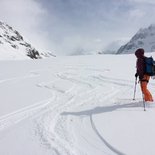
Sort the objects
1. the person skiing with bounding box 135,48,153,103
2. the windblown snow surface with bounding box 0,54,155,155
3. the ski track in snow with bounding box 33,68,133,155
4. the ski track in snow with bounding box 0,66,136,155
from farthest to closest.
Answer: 1. the person skiing with bounding box 135,48,153,103
2. the ski track in snow with bounding box 0,66,136,155
3. the ski track in snow with bounding box 33,68,133,155
4. the windblown snow surface with bounding box 0,54,155,155

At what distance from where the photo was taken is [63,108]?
30.9ft

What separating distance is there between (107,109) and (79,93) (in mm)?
3385

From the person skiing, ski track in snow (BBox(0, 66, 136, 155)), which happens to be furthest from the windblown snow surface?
the person skiing

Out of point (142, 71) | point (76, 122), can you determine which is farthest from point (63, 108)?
point (142, 71)

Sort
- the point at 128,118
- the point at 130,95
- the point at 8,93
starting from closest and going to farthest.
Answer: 1. the point at 128,118
2. the point at 130,95
3. the point at 8,93

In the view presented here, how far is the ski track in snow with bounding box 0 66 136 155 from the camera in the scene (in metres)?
6.25

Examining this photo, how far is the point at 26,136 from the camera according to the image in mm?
6945

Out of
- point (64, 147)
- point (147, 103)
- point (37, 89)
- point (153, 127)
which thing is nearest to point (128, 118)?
point (153, 127)

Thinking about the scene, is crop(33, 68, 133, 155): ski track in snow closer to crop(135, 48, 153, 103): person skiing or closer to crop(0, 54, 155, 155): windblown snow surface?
crop(0, 54, 155, 155): windblown snow surface

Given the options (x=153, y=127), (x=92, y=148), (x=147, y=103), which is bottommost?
(x=92, y=148)

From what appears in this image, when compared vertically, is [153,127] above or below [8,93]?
below

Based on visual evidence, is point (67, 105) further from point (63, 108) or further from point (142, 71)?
point (142, 71)

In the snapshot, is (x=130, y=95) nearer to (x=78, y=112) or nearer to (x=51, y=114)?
(x=78, y=112)

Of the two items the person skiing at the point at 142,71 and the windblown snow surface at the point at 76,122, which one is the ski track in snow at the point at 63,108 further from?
the person skiing at the point at 142,71
